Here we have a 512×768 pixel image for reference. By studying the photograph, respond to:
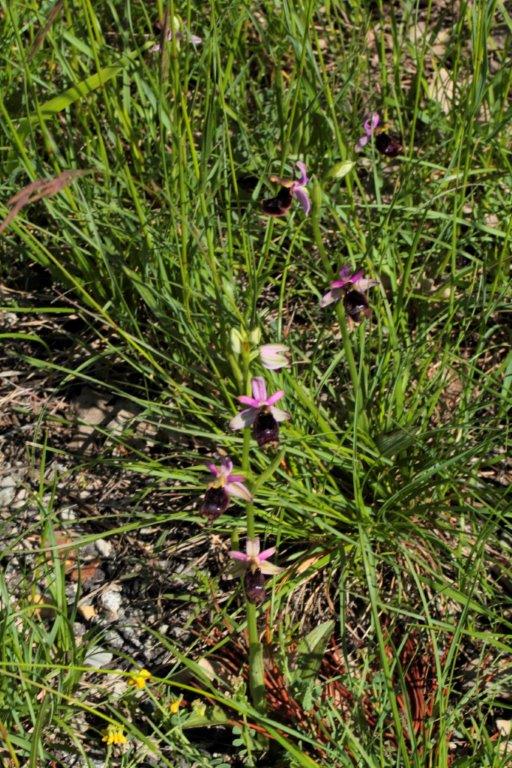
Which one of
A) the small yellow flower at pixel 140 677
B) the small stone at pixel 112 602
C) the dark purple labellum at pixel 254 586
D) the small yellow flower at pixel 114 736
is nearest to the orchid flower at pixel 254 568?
the dark purple labellum at pixel 254 586

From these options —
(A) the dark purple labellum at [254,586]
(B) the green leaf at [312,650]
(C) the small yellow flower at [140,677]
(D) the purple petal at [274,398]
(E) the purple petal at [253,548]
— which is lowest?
(B) the green leaf at [312,650]

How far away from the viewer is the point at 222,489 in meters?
1.91

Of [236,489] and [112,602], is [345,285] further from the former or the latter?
[112,602]

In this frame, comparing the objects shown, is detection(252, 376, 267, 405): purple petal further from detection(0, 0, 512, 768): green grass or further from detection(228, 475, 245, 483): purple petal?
detection(228, 475, 245, 483): purple petal

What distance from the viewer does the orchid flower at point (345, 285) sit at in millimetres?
2242

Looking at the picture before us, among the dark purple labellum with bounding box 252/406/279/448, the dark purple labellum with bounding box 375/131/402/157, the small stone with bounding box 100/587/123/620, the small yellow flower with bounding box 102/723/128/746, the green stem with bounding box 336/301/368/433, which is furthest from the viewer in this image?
the dark purple labellum with bounding box 375/131/402/157

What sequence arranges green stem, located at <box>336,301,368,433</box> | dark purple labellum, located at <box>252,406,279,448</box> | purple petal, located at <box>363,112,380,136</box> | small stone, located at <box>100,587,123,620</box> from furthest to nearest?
purple petal, located at <box>363,112,380,136</box>
small stone, located at <box>100,587,123,620</box>
green stem, located at <box>336,301,368,433</box>
dark purple labellum, located at <box>252,406,279,448</box>

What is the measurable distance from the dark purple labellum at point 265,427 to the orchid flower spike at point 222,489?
0.11 meters

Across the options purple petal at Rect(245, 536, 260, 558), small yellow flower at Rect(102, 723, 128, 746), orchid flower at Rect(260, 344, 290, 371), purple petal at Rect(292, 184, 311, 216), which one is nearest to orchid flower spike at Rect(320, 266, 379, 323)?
purple petal at Rect(292, 184, 311, 216)

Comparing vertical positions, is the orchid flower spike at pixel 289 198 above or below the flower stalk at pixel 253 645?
above

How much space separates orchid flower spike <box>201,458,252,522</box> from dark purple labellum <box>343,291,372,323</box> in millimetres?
590

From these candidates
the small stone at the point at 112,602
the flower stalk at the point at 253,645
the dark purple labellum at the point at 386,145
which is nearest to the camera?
the flower stalk at the point at 253,645

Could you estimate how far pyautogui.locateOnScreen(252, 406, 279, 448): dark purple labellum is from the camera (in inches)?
76.9

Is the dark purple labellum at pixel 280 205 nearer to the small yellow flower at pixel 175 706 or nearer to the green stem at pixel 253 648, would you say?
the green stem at pixel 253 648
